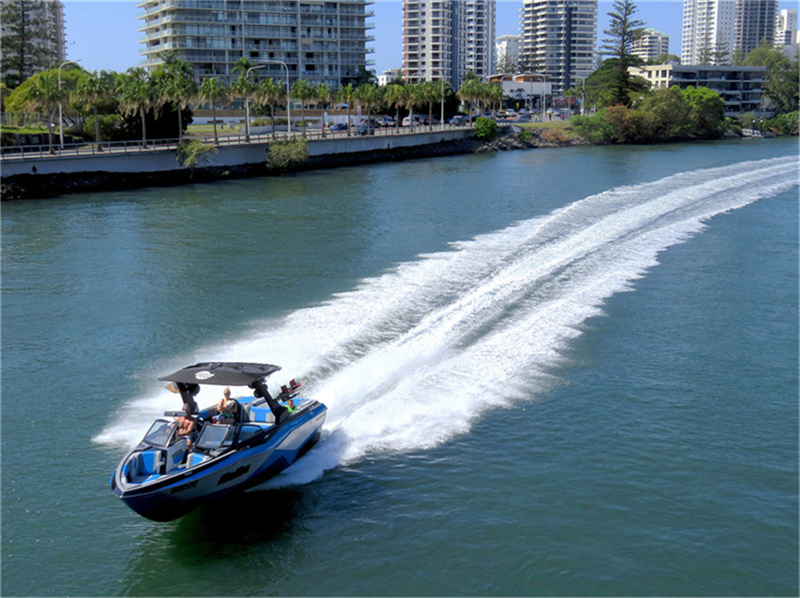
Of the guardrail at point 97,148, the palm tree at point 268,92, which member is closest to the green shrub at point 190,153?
the guardrail at point 97,148

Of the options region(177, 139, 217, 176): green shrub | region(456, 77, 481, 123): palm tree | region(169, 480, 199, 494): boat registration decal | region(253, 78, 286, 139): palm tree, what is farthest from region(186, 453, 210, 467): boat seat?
region(456, 77, 481, 123): palm tree

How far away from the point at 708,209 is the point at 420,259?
2208cm

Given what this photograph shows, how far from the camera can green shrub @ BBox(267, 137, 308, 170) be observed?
7356 centimetres

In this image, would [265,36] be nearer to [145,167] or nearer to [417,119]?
[417,119]

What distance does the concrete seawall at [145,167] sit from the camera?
2281 inches

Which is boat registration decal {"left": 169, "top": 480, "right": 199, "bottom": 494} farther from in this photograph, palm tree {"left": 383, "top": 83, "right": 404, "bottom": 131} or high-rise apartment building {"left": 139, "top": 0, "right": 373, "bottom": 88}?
high-rise apartment building {"left": 139, "top": 0, "right": 373, "bottom": 88}

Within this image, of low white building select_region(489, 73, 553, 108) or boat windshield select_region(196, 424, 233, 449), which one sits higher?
low white building select_region(489, 73, 553, 108)

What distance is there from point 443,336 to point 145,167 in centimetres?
4944

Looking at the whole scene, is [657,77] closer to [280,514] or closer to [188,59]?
[188,59]

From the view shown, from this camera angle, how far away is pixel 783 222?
44.3 m

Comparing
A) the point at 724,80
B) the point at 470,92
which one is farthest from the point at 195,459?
the point at 724,80

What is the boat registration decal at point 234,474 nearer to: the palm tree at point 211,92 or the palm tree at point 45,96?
the palm tree at point 45,96

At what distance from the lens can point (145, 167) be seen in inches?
2594

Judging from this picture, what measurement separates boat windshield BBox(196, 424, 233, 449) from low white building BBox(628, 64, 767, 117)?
14722 cm
